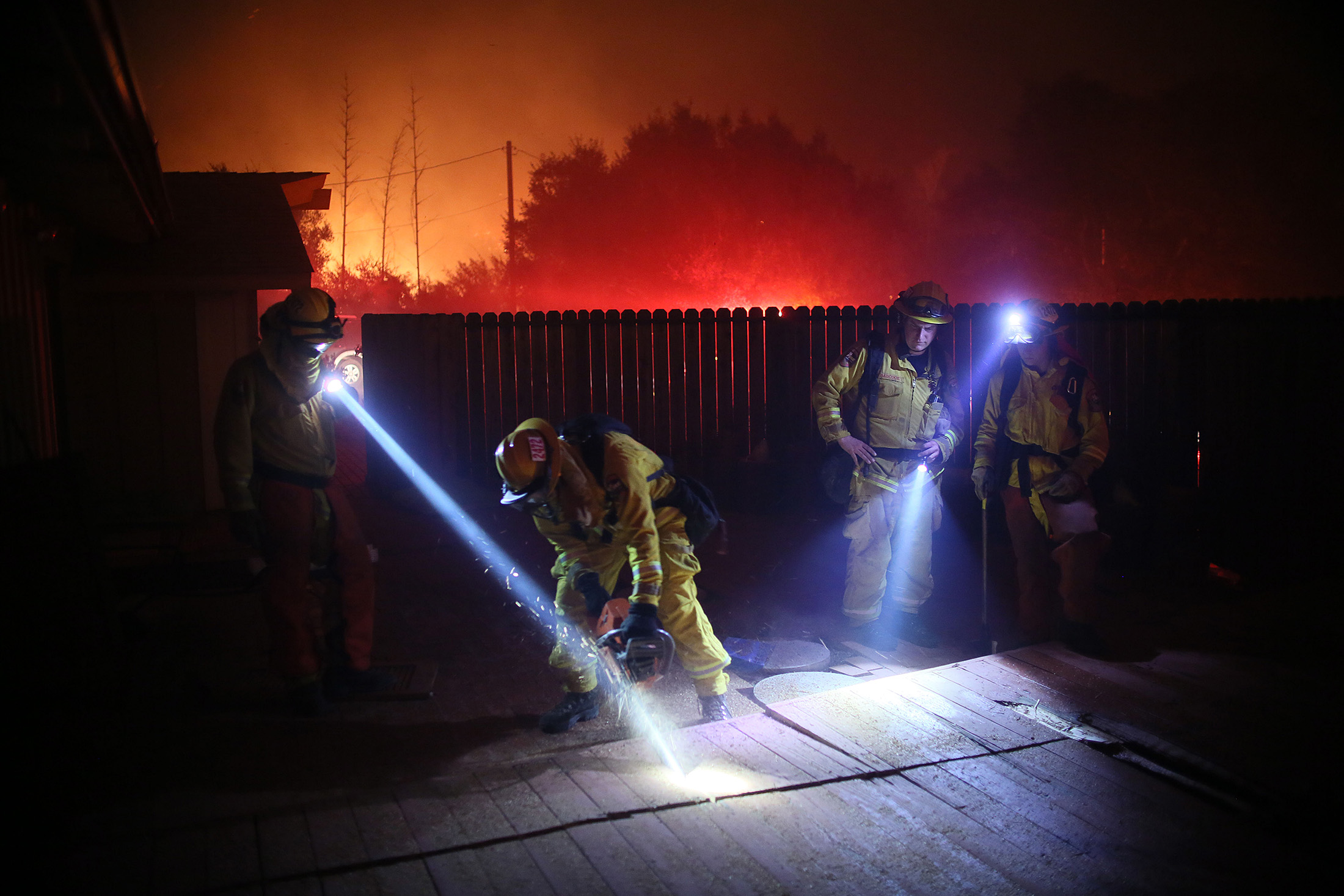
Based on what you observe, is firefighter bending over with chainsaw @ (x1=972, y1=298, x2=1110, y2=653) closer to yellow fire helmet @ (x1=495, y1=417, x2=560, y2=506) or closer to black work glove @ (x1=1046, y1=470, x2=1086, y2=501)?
black work glove @ (x1=1046, y1=470, x2=1086, y2=501)

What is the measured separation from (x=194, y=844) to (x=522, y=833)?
1.09 m

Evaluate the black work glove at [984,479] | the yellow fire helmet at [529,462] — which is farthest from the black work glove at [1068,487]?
the yellow fire helmet at [529,462]

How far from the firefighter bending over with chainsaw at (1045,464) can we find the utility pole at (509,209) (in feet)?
103

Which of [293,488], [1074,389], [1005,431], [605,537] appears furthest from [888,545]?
[293,488]

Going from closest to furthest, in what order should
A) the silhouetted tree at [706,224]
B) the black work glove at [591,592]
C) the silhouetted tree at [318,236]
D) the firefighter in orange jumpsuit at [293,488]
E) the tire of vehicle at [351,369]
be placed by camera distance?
the black work glove at [591,592] → the firefighter in orange jumpsuit at [293,488] → the tire of vehicle at [351,369] → the silhouetted tree at [706,224] → the silhouetted tree at [318,236]

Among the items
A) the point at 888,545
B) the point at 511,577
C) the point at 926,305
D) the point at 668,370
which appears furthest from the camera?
the point at 668,370

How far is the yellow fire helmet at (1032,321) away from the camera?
5321 mm

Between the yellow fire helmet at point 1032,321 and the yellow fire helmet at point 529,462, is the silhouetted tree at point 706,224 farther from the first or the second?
the yellow fire helmet at point 529,462

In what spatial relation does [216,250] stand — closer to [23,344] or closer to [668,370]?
[23,344]

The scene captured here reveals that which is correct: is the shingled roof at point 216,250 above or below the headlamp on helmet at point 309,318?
above

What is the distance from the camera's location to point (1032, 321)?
534cm

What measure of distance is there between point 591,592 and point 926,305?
9.85ft

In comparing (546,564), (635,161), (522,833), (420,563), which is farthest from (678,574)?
(635,161)

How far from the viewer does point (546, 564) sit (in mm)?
7797
